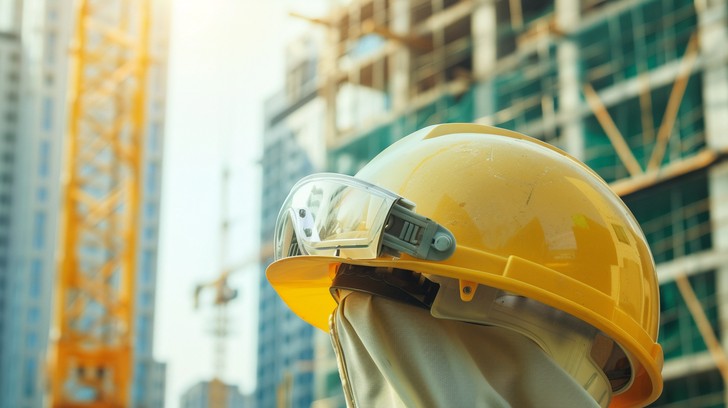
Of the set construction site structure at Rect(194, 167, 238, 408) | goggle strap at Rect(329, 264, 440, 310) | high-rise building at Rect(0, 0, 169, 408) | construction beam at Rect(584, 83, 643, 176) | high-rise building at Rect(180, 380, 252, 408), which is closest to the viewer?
goggle strap at Rect(329, 264, 440, 310)

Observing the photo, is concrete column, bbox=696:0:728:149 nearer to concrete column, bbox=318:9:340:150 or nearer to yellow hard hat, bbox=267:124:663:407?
concrete column, bbox=318:9:340:150

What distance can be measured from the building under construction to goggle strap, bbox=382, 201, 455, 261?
21.7 m

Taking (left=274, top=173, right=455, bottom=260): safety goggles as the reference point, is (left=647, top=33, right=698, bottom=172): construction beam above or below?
above

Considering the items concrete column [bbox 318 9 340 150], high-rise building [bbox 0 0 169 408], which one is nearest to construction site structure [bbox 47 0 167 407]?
concrete column [bbox 318 9 340 150]

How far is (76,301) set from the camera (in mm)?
29688

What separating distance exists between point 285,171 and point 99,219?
44273 millimetres

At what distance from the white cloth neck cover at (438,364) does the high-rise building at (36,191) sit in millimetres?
78089

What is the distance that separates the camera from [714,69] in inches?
961

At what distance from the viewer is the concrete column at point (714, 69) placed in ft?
79.0

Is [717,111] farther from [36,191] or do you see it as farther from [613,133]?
[36,191]

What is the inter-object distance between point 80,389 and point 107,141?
249 inches

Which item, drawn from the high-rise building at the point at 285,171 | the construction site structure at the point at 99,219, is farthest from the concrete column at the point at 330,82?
the high-rise building at the point at 285,171

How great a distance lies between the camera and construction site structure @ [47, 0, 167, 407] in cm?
2898

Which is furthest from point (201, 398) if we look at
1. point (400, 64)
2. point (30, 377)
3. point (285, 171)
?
point (400, 64)
